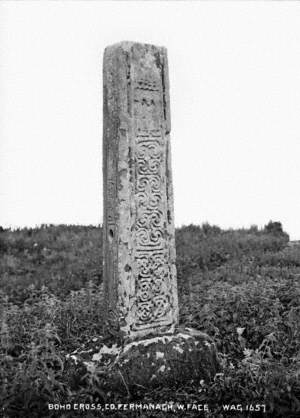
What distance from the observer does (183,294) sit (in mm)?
10523

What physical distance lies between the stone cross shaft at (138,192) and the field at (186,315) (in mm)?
553

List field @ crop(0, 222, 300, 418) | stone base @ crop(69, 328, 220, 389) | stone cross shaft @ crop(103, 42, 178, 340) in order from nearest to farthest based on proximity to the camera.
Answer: field @ crop(0, 222, 300, 418) → stone base @ crop(69, 328, 220, 389) → stone cross shaft @ crop(103, 42, 178, 340)

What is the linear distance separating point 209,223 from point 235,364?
30.7 feet

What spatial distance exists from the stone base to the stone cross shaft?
214 mm

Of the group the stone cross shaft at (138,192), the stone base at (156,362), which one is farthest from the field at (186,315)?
the stone cross shaft at (138,192)

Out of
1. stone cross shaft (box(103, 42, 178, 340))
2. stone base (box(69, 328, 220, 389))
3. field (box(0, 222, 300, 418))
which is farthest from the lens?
stone cross shaft (box(103, 42, 178, 340))

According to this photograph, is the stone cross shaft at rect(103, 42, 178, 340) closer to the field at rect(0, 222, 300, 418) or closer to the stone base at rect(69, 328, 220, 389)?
the stone base at rect(69, 328, 220, 389)

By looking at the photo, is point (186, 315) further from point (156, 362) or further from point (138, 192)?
point (138, 192)

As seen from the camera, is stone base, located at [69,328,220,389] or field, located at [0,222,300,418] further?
stone base, located at [69,328,220,389]

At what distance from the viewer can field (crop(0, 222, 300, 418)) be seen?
6.21 metres

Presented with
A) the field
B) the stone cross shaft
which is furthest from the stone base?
the stone cross shaft

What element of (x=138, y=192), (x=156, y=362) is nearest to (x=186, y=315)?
(x=156, y=362)

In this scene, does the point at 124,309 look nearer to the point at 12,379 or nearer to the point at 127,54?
the point at 12,379

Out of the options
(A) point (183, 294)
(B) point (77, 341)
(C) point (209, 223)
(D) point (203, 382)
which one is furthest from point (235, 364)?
(C) point (209, 223)
